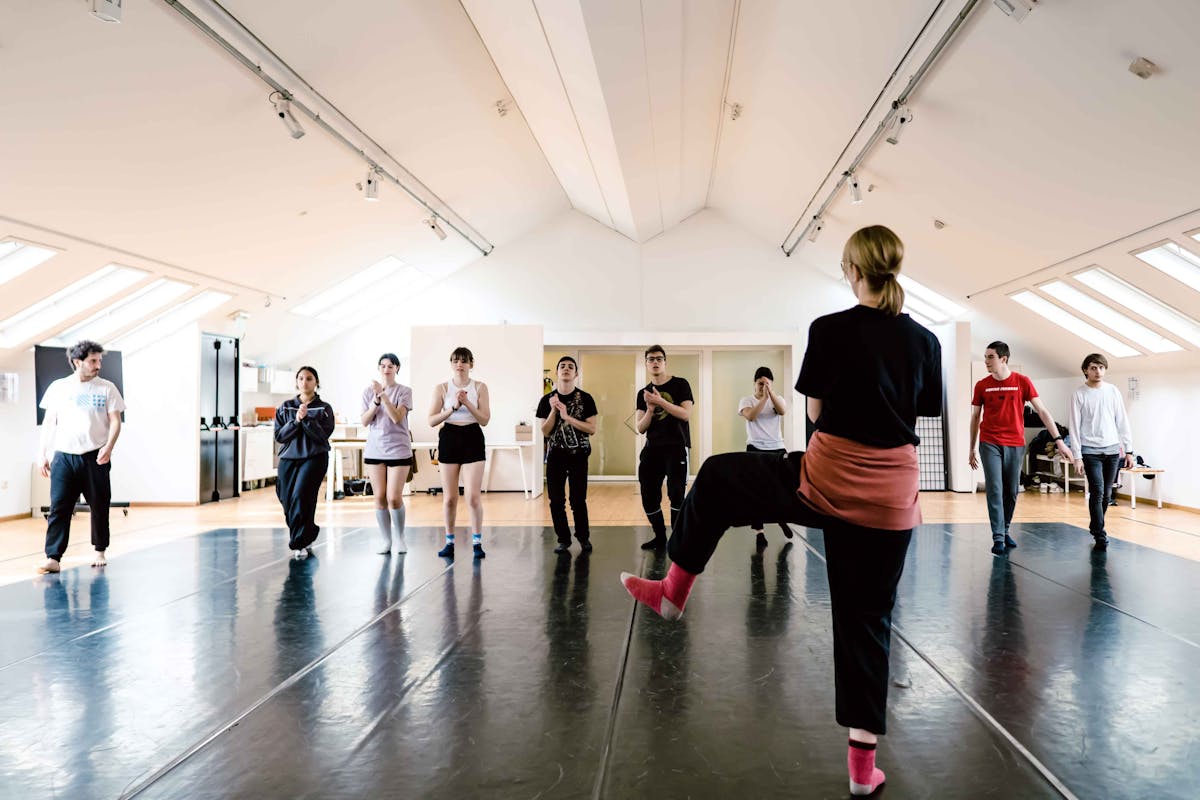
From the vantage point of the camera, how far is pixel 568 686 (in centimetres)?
277

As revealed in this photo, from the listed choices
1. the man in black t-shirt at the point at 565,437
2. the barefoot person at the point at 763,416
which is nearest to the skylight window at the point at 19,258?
the man in black t-shirt at the point at 565,437

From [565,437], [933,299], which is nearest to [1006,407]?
[565,437]

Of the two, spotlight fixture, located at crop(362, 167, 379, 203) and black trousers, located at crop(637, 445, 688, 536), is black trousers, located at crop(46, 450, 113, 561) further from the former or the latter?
black trousers, located at crop(637, 445, 688, 536)

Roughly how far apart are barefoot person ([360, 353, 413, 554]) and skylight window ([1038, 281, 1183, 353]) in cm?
697

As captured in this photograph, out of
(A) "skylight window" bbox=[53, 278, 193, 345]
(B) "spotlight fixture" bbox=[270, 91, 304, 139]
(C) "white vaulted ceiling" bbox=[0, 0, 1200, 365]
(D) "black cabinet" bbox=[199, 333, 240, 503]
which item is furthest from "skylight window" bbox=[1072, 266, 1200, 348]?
(D) "black cabinet" bbox=[199, 333, 240, 503]

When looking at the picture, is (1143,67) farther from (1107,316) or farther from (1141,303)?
(1107,316)

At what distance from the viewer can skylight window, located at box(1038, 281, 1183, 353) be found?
811 cm

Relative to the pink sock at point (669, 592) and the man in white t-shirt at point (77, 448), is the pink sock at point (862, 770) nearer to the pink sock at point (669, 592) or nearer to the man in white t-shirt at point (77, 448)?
the pink sock at point (669, 592)

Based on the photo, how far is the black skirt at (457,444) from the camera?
511 centimetres

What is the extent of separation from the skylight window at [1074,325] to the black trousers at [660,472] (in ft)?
18.3

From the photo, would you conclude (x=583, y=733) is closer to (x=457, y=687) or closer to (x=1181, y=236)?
(x=457, y=687)

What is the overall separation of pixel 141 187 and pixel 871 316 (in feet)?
19.3

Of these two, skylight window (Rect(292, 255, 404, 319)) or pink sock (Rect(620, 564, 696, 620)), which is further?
skylight window (Rect(292, 255, 404, 319))

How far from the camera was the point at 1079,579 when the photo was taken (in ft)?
15.0
